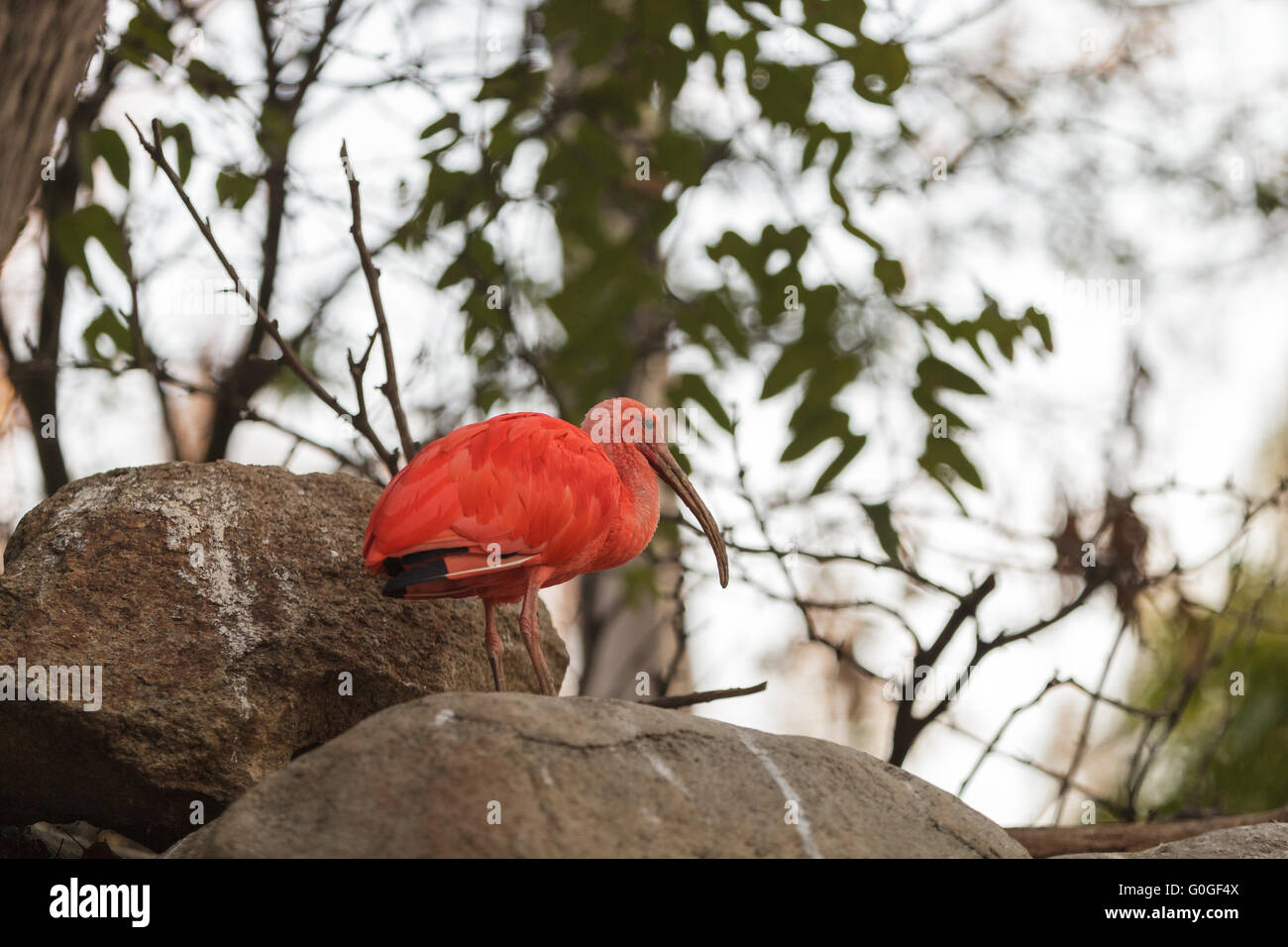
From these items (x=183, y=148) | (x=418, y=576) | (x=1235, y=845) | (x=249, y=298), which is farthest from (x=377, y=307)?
(x=1235, y=845)

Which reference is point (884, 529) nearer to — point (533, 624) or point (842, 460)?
point (842, 460)

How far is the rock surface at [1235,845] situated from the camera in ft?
11.2

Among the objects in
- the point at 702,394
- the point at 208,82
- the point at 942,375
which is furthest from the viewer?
the point at 702,394

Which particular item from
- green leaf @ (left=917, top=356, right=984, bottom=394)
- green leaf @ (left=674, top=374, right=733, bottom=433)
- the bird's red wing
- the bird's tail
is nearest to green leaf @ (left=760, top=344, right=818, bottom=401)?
green leaf @ (left=674, top=374, right=733, bottom=433)

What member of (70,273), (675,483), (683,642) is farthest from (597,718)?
(70,273)

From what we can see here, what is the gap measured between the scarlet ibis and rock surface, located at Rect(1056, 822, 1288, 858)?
5.38ft

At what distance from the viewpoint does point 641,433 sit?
3.81 metres

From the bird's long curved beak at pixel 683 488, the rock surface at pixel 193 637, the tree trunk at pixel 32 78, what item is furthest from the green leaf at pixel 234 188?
the bird's long curved beak at pixel 683 488

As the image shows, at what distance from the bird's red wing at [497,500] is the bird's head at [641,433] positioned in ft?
0.78

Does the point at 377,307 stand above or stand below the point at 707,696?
above

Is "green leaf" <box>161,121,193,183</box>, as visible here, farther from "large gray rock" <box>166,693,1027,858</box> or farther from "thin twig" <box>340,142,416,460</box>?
"large gray rock" <box>166,693,1027,858</box>

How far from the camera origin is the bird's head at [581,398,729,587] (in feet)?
12.5

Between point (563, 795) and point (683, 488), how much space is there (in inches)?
56.2

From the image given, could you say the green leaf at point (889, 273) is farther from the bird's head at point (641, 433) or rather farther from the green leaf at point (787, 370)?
the bird's head at point (641, 433)
